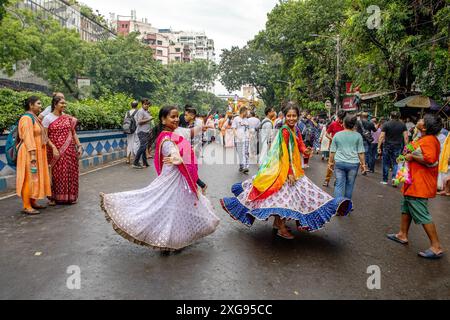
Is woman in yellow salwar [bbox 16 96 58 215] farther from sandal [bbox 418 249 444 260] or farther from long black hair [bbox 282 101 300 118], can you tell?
sandal [bbox 418 249 444 260]

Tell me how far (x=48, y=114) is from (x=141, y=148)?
4.76 metres

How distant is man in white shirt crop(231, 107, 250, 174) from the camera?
1070cm

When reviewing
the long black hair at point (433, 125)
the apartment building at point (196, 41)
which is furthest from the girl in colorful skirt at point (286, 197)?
the apartment building at point (196, 41)

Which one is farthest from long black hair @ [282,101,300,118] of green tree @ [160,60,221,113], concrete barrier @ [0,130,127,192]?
green tree @ [160,60,221,113]

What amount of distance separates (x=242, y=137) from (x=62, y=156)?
5.56 m

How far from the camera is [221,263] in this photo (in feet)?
13.0

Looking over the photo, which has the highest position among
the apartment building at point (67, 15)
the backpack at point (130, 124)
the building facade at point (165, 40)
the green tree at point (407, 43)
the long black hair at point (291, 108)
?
the building facade at point (165, 40)

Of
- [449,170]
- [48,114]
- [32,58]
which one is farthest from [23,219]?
[32,58]

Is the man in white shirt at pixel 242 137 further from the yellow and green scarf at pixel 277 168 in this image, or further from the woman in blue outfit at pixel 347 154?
the yellow and green scarf at pixel 277 168

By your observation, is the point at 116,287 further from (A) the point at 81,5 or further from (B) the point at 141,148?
(A) the point at 81,5

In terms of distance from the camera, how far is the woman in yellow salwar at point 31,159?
5617 millimetres

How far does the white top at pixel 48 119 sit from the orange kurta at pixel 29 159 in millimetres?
370
